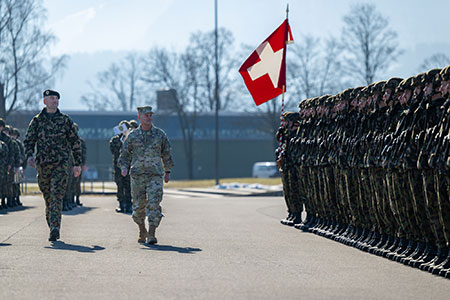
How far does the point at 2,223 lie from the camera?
15.6m

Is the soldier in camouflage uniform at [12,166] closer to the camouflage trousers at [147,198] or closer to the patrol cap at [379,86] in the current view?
the camouflage trousers at [147,198]

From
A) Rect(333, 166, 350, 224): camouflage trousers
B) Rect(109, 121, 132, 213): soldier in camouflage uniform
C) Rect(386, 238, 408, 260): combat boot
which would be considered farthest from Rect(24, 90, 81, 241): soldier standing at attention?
Rect(109, 121, 132, 213): soldier in camouflage uniform

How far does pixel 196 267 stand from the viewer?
32.3ft

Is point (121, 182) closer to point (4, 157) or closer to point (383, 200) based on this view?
point (4, 157)

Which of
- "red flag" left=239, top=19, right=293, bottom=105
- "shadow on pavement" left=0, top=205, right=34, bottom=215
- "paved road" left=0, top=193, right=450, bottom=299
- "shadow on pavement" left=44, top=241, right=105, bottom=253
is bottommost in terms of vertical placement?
"paved road" left=0, top=193, right=450, bottom=299

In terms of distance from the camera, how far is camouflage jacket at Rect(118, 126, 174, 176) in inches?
510

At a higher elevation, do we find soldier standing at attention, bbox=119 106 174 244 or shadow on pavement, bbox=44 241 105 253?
soldier standing at attention, bbox=119 106 174 244

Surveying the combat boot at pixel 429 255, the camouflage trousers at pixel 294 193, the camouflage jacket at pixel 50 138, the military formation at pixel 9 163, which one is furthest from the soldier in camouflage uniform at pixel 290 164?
the military formation at pixel 9 163

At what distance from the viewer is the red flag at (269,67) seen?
16203 mm

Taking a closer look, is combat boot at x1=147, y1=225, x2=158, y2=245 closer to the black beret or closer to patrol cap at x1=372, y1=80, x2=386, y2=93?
patrol cap at x1=372, y1=80, x2=386, y2=93

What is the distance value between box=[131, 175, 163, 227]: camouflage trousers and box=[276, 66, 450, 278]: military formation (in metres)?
2.44

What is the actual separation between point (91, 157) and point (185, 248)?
219ft

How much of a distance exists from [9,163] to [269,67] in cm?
680

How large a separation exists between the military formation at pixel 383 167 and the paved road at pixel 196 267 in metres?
0.35
